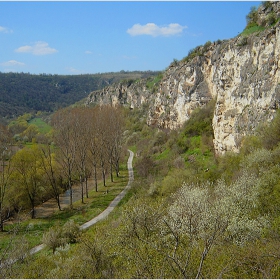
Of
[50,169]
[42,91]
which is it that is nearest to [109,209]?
[50,169]

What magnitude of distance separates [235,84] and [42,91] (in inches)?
5439

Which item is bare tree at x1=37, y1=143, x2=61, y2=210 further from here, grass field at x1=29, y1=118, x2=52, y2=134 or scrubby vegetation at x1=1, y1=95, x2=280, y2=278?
grass field at x1=29, y1=118, x2=52, y2=134

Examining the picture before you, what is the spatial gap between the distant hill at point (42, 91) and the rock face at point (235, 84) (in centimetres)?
7923

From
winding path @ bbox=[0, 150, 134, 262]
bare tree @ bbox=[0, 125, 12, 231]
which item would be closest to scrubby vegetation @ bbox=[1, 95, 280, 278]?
winding path @ bbox=[0, 150, 134, 262]

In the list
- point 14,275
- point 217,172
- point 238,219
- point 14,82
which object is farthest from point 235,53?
point 14,82

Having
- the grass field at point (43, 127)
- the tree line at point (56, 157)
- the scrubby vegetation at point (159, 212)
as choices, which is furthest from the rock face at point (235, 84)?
the grass field at point (43, 127)

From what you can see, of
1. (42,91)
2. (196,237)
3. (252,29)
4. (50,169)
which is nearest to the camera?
(196,237)

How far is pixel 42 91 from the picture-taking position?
146750mm

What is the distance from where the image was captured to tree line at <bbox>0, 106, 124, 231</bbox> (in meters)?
26.0

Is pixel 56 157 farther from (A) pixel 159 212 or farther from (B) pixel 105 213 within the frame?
(A) pixel 159 212

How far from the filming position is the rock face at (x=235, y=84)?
22.1 meters

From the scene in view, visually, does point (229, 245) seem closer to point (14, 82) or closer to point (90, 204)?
point (90, 204)

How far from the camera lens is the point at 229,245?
36.1 ft

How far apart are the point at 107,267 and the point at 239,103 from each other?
20.2 meters
